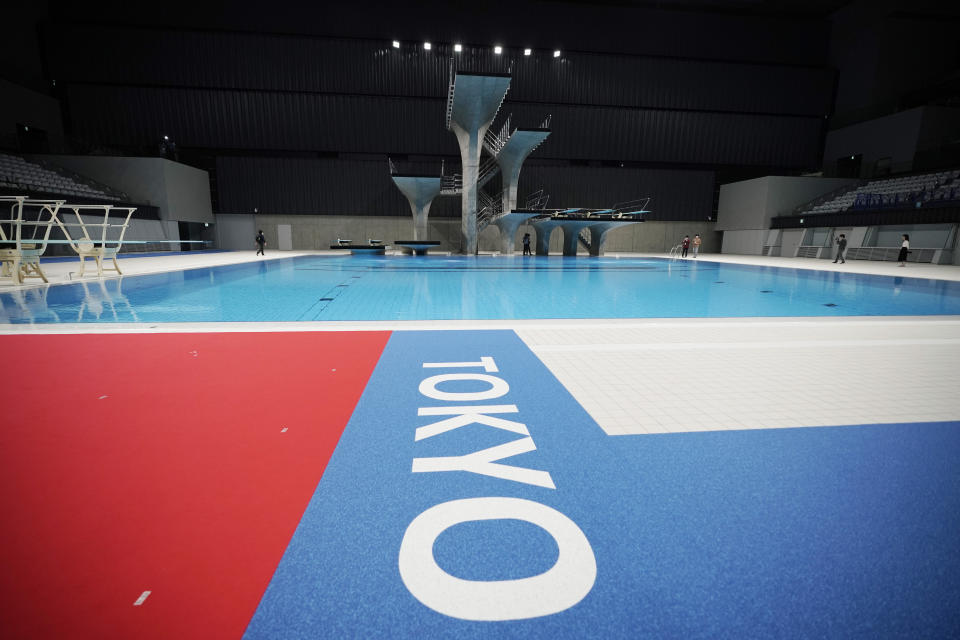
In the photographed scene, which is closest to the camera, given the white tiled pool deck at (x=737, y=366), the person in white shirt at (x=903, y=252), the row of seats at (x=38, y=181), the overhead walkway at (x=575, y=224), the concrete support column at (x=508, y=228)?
the white tiled pool deck at (x=737, y=366)

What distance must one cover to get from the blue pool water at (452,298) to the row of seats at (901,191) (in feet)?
37.8

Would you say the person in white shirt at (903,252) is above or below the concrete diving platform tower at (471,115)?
below

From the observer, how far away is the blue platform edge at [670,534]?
1.22 metres

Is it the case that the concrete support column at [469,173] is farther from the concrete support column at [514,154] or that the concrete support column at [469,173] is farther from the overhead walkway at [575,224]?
the overhead walkway at [575,224]

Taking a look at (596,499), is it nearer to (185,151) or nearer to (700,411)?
(700,411)

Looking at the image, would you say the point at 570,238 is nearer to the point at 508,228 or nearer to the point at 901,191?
the point at 508,228

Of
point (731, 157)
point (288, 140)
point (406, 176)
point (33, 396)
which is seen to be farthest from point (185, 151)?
point (731, 157)

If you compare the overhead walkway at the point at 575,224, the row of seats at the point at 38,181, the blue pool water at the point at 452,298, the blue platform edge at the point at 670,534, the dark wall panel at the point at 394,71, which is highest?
the dark wall panel at the point at 394,71

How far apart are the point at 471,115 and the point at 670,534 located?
62.6 feet

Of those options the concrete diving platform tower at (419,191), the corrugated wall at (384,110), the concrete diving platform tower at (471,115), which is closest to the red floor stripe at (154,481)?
the concrete diving platform tower at (471,115)

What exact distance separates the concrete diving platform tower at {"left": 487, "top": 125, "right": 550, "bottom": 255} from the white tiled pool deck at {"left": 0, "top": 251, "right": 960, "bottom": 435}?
49.4 ft

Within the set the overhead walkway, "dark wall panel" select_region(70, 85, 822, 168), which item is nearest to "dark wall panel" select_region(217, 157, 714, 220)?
"dark wall panel" select_region(70, 85, 822, 168)

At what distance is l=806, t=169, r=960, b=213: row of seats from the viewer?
18.7 meters

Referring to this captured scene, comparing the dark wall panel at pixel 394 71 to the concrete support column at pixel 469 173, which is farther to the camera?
the dark wall panel at pixel 394 71
